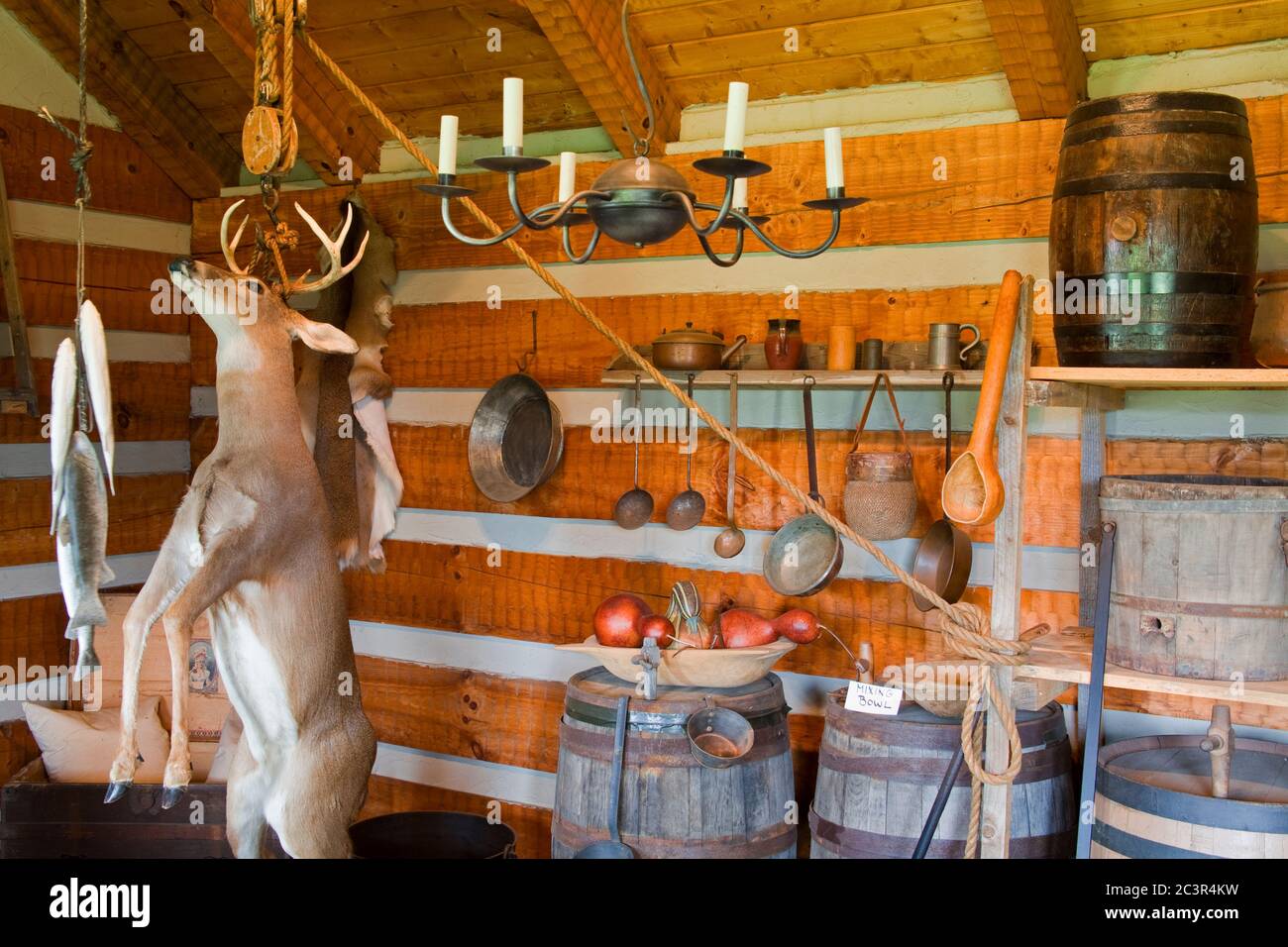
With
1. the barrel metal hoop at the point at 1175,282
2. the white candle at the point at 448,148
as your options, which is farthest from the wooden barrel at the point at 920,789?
the white candle at the point at 448,148

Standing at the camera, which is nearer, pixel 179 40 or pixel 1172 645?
pixel 1172 645

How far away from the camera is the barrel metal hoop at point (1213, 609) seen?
2195 millimetres

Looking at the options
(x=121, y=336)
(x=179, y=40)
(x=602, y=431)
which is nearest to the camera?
(x=602, y=431)

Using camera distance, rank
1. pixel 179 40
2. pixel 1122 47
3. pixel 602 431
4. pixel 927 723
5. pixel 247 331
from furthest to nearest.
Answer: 1. pixel 179 40
2. pixel 602 431
3. pixel 1122 47
4. pixel 927 723
5. pixel 247 331

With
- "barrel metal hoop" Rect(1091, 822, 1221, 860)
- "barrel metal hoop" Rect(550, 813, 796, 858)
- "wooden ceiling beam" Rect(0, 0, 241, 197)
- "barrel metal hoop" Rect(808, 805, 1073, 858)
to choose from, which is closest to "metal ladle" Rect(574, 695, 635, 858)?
"barrel metal hoop" Rect(550, 813, 796, 858)

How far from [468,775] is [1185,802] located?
2448 millimetres

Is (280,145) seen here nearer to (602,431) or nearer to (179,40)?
(602,431)

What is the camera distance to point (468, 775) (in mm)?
4004

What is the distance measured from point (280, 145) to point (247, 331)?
0.40 metres

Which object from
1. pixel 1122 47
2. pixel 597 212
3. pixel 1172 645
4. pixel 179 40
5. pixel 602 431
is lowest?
pixel 1172 645

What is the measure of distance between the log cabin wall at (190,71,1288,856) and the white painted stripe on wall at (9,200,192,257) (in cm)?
10

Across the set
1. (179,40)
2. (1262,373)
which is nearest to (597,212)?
(1262,373)

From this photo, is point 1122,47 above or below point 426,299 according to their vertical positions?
above
